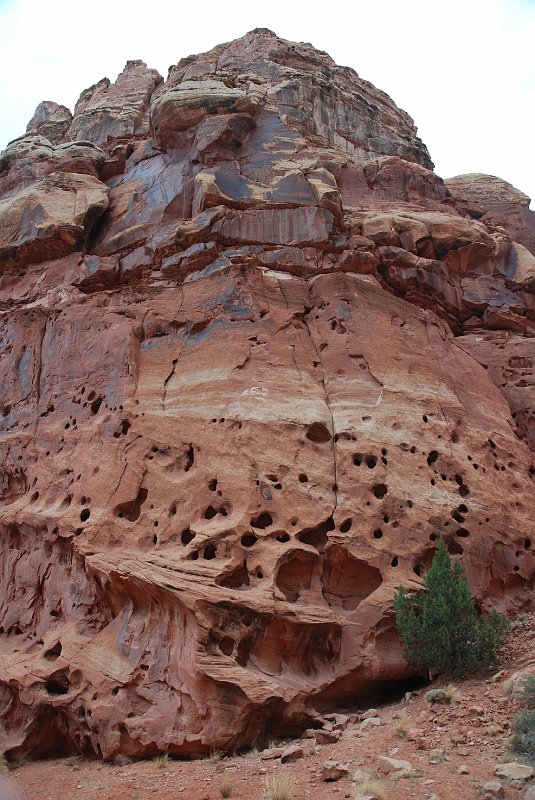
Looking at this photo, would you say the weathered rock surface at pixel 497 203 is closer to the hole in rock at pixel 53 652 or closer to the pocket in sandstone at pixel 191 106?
the pocket in sandstone at pixel 191 106

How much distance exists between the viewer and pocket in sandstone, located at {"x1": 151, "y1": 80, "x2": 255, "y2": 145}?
2253 centimetres

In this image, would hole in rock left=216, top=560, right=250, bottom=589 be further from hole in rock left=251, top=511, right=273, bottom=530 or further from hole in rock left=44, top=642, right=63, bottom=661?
hole in rock left=44, top=642, right=63, bottom=661

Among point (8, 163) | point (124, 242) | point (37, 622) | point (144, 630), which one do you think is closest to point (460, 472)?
point (144, 630)

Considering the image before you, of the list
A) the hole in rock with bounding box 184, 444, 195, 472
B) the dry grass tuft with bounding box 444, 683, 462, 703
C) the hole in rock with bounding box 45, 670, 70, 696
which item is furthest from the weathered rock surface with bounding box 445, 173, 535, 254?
the hole in rock with bounding box 45, 670, 70, 696

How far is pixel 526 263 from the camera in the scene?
78.1 ft

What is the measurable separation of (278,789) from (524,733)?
11.7 feet

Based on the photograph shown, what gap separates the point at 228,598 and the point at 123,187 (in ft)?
51.9

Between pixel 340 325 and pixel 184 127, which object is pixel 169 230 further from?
pixel 340 325

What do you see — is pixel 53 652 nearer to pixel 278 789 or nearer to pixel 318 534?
pixel 318 534

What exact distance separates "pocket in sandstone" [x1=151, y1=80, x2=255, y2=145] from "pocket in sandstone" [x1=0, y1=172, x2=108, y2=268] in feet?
9.83

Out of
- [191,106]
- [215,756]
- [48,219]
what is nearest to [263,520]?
[215,756]

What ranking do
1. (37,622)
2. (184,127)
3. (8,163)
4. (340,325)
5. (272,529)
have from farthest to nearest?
(8,163), (184,127), (340,325), (37,622), (272,529)

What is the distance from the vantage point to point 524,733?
32.2 ft

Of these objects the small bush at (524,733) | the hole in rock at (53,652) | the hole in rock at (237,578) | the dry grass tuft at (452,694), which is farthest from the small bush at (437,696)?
the hole in rock at (53,652)
